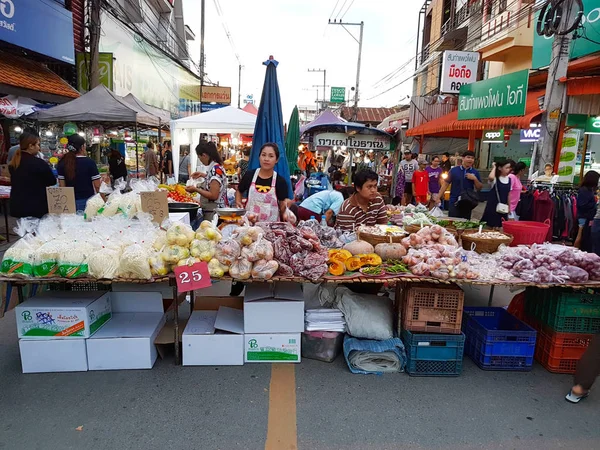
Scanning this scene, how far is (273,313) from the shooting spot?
3555mm

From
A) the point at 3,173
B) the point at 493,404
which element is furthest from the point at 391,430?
the point at 3,173

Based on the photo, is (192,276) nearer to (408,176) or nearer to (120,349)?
(120,349)

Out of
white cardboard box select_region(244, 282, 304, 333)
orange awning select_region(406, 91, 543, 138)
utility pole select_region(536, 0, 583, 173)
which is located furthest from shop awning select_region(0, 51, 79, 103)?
orange awning select_region(406, 91, 543, 138)

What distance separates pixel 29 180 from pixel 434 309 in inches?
209

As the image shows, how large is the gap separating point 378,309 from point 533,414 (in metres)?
1.42

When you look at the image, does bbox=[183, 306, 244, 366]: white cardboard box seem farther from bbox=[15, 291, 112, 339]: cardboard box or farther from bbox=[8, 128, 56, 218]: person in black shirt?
bbox=[8, 128, 56, 218]: person in black shirt

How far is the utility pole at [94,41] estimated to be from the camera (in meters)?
11.3

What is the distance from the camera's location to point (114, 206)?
444cm

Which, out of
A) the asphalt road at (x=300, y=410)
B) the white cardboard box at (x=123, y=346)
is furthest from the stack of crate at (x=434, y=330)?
the white cardboard box at (x=123, y=346)

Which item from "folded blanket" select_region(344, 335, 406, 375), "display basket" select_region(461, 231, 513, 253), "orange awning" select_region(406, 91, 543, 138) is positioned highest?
"orange awning" select_region(406, 91, 543, 138)

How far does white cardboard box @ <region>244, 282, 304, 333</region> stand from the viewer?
11.6 ft

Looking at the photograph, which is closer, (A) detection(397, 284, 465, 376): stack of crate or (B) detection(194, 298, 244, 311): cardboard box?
(A) detection(397, 284, 465, 376): stack of crate

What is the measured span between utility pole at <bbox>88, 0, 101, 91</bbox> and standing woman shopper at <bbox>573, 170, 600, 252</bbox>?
12.3m

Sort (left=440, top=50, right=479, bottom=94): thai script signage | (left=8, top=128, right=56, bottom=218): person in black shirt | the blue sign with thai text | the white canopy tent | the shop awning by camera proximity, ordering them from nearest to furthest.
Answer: (left=8, top=128, right=56, bottom=218): person in black shirt
the shop awning
the blue sign with thai text
the white canopy tent
(left=440, top=50, right=479, bottom=94): thai script signage
